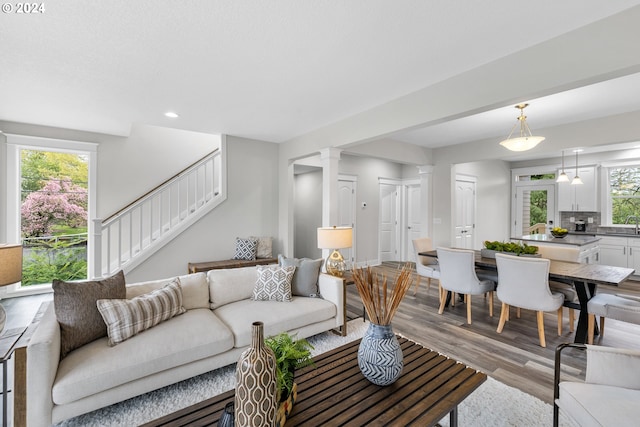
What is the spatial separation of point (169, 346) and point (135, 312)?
0.37 metres

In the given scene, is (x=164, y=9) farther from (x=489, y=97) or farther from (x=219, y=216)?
(x=219, y=216)

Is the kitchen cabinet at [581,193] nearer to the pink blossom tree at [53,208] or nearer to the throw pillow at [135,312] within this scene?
the throw pillow at [135,312]

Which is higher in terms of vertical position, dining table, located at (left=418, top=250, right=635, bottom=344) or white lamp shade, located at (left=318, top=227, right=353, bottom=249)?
white lamp shade, located at (left=318, top=227, right=353, bottom=249)

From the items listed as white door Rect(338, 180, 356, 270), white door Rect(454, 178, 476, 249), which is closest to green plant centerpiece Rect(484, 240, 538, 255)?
white door Rect(454, 178, 476, 249)

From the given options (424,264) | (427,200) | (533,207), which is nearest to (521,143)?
(424,264)

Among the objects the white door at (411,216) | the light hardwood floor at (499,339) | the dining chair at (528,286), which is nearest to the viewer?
the light hardwood floor at (499,339)

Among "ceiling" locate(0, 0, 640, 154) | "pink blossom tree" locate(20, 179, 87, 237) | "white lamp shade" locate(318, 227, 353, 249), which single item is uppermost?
"ceiling" locate(0, 0, 640, 154)

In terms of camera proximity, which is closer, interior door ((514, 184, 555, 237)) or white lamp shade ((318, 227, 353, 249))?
white lamp shade ((318, 227, 353, 249))

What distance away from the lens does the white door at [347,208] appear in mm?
6246

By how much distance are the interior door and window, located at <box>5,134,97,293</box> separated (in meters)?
9.27

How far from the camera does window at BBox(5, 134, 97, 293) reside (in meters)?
4.26

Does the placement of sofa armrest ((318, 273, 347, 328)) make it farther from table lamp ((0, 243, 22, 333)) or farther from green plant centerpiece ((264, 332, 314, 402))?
table lamp ((0, 243, 22, 333))

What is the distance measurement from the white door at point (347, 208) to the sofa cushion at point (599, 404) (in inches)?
191

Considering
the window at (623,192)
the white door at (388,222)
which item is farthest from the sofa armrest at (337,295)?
the window at (623,192)
